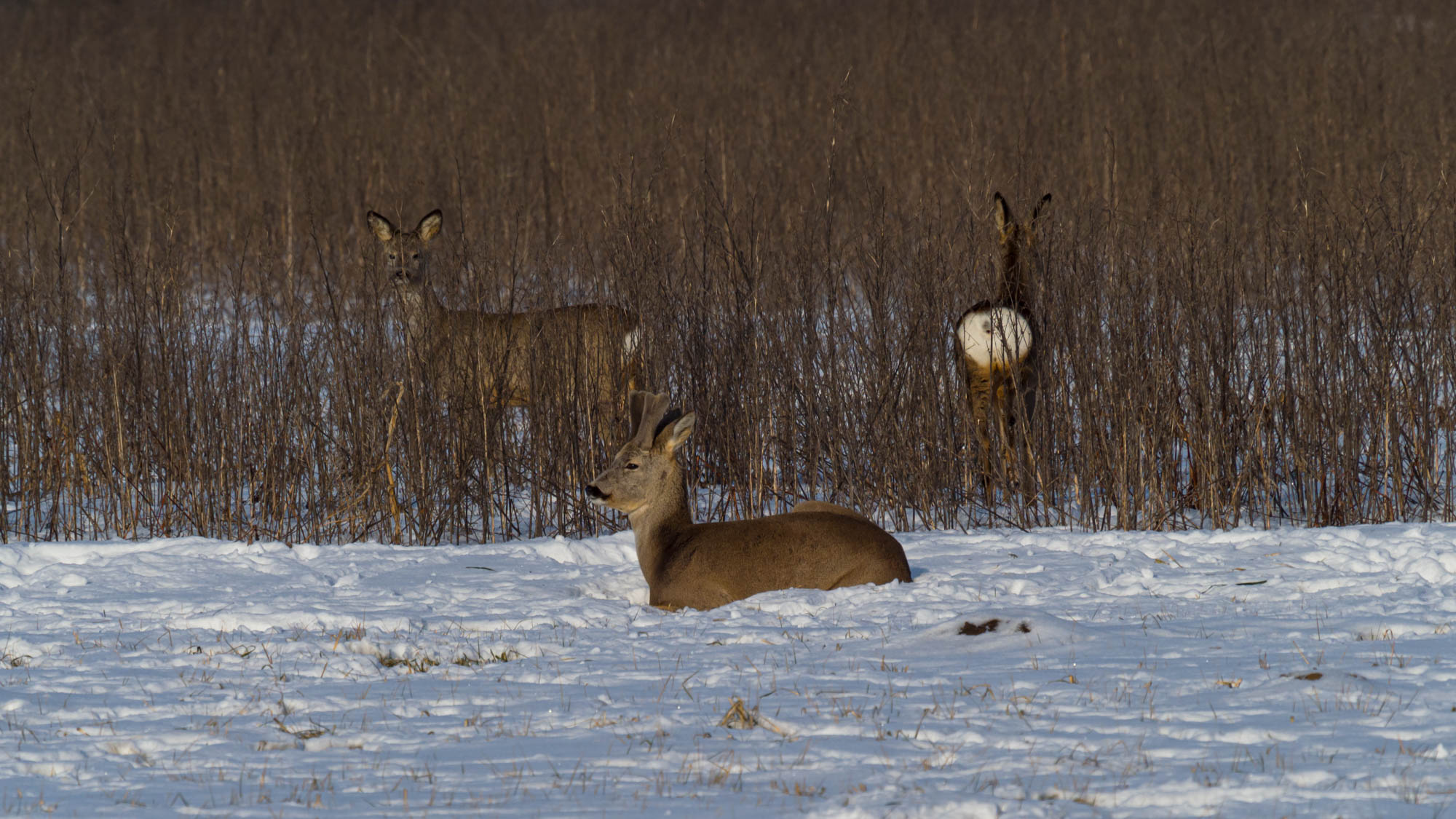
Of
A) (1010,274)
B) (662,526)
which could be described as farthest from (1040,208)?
(662,526)

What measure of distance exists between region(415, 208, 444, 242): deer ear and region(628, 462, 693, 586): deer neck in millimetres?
5228

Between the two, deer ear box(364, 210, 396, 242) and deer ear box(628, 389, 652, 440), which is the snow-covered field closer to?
deer ear box(628, 389, 652, 440)

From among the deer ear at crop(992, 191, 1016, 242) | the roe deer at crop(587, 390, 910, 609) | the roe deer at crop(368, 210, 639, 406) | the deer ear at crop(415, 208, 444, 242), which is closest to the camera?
the roe deer at crop(587, 390, 910, 609)

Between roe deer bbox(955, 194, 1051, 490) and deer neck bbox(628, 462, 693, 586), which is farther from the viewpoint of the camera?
roe deer bbox(955, 194, 1051, 490)

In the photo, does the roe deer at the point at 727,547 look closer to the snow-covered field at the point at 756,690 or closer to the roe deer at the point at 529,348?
the snow-covered field at the point at 756,690

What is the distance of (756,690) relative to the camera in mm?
4668

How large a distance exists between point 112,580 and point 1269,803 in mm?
5457

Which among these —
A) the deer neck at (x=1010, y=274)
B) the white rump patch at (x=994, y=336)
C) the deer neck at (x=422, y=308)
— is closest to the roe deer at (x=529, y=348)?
the deer neck at (x=422, y=308)

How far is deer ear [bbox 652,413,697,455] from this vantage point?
6871 millimetres

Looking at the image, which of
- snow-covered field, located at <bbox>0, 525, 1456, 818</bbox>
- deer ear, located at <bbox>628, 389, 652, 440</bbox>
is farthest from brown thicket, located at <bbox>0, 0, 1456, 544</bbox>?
deer ear, located at <bbox>628, 389, 652, 440</bbox>

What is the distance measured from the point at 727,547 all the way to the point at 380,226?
613 cm

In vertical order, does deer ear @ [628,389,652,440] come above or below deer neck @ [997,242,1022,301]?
below

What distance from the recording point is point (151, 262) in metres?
8.90

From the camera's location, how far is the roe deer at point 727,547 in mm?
6395
